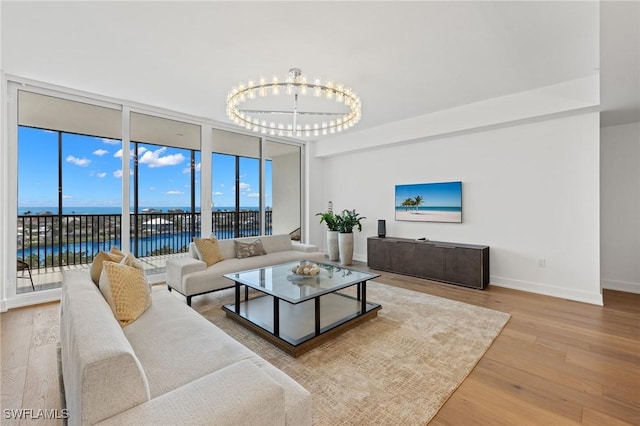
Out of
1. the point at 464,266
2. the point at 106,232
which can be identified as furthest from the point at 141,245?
the point at 464,266

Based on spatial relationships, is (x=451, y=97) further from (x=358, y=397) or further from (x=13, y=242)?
(x=13, y=242)

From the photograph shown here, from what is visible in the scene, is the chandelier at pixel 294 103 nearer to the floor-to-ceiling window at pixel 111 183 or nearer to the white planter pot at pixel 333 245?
the floor-to-ceiling window at pixel 111 183

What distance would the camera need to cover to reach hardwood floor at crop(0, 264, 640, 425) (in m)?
1.74

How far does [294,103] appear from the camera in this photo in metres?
3.94

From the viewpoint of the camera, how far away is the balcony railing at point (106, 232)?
413cm

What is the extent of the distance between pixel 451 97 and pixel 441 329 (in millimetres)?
3090

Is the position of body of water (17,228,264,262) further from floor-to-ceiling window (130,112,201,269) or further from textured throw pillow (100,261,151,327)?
textured throw pillow (100,261,151,327)

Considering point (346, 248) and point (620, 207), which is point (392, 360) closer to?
point (346, 248)

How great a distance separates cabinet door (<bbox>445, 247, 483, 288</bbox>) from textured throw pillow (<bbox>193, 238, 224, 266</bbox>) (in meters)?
3.48

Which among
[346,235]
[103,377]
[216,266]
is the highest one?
[346,235]

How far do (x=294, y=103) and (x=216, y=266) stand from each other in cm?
247

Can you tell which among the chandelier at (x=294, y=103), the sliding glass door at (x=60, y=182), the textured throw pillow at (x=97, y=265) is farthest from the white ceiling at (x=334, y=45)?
the textured throw pillow at (x=97, y=265)

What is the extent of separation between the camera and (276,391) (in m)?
1.11

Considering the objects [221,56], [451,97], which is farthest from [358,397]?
[451,97]
